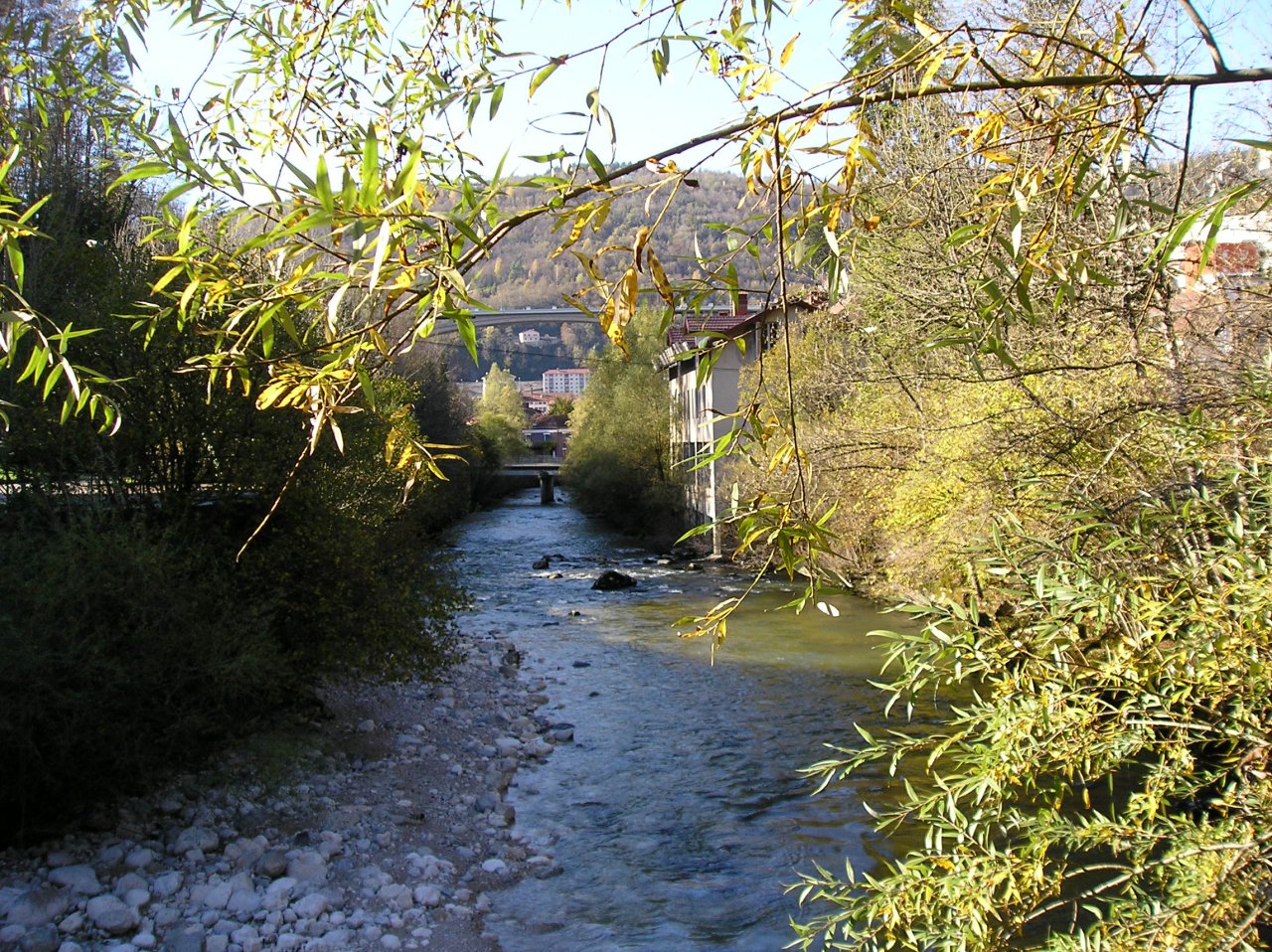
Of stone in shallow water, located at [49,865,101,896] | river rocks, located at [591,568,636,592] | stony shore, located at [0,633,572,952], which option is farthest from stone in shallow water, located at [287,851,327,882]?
river rocks, located at [591,568,636,592]

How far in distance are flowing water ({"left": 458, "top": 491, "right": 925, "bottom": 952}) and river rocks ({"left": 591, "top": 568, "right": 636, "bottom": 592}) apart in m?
2.46

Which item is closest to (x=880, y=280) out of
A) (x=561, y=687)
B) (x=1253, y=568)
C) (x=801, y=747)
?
(x=801, y=747)

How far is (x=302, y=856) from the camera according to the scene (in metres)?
8.35

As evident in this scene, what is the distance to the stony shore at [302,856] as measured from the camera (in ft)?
23.7

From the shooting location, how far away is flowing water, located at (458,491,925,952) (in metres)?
8.01

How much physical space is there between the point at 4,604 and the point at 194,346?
11.7 ft

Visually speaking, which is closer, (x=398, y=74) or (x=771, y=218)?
(x=771, y=218)

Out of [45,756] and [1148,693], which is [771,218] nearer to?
[1148,693]

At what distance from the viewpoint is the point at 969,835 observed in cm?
295

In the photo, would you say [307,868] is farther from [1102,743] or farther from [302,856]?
[1102,743]

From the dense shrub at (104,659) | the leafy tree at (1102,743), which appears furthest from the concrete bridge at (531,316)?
the dense shrub at (104,659)

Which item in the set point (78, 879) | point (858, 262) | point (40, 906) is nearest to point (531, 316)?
point (78, 879)

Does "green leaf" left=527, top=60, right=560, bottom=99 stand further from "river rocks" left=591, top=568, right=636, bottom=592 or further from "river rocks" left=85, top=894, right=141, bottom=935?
"river rocks" left=591, top=568, right=636, bottom=592

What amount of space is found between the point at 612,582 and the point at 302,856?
1568 cm
